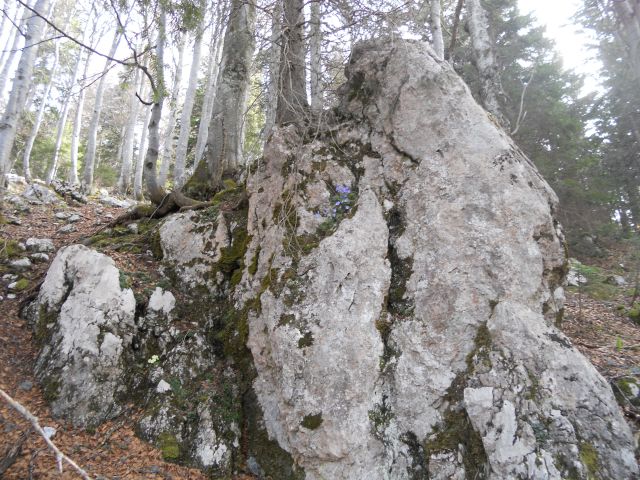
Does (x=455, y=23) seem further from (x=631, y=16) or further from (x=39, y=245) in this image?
(x=39, y=245)

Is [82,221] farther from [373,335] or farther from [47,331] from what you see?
[373,335]

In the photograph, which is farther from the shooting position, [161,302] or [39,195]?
[39,195]

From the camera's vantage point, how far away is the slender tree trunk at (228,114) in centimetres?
651

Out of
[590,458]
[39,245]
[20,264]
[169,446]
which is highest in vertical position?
[39,245]

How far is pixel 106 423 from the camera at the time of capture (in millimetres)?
3498

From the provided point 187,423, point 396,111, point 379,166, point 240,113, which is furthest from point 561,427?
point 240,113

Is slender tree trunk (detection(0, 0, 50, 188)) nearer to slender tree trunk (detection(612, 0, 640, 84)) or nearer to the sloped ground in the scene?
the sloped ground

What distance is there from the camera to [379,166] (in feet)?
13.8

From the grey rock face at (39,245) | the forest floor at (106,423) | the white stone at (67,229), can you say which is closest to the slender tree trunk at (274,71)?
the forest floor at (106,423)

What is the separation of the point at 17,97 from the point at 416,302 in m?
7.26

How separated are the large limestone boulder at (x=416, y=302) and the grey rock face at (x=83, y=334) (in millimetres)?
1371

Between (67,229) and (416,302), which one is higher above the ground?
(67,229)

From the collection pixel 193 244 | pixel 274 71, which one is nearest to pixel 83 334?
pixel 193 244

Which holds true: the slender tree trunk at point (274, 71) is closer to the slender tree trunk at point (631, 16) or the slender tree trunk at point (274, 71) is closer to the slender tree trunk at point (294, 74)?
the slender tree trunk at point (294, 74)
